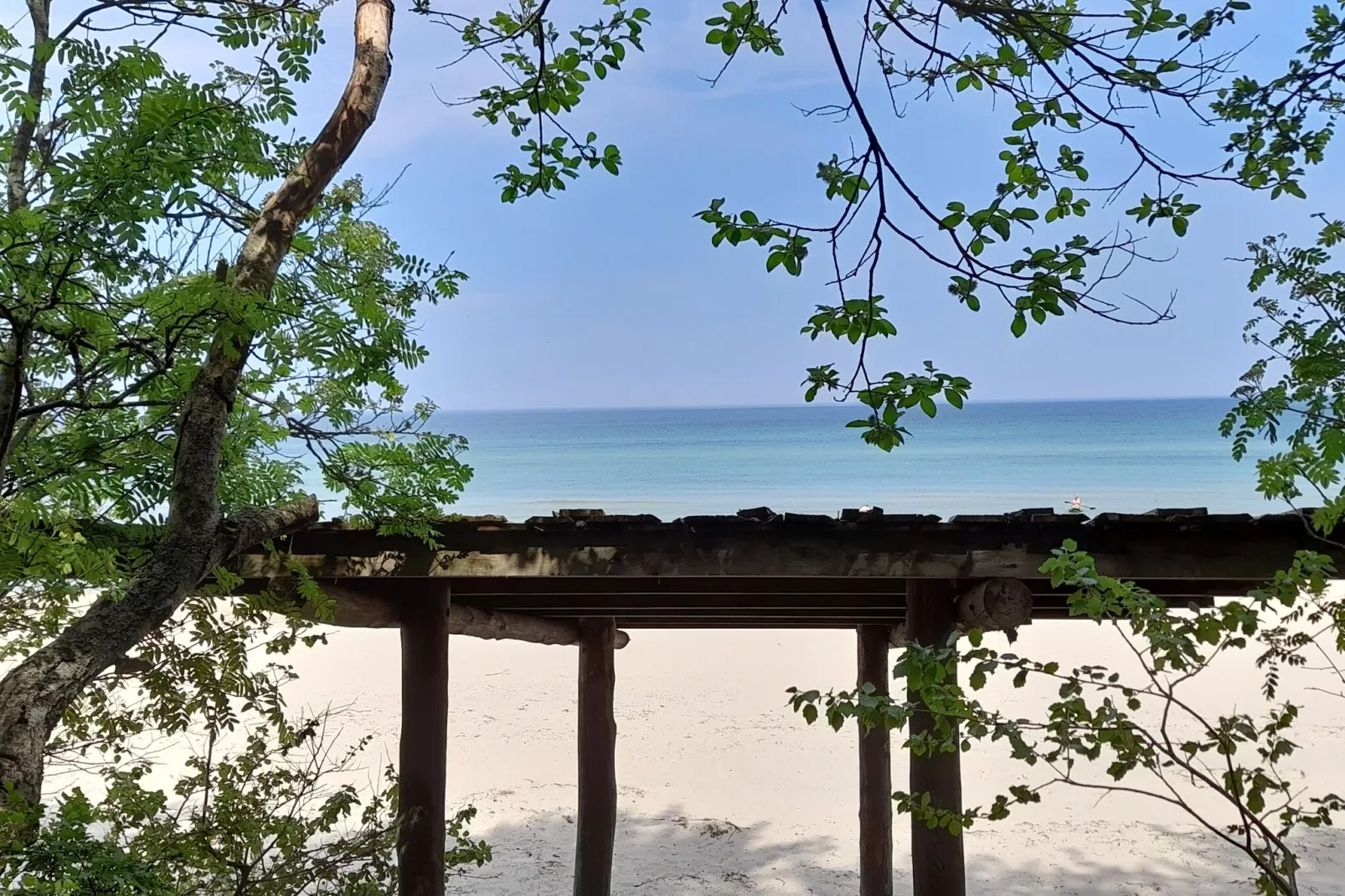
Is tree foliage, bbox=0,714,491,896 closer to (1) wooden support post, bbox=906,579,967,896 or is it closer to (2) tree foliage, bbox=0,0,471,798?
(2) tree foliage, bbox=0,0,471,798

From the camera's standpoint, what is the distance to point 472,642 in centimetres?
1869

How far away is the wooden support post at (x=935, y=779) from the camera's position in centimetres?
389

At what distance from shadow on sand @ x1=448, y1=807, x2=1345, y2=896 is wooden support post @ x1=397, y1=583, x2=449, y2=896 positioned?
3.46 m

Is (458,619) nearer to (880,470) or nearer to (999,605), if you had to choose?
(999,605)

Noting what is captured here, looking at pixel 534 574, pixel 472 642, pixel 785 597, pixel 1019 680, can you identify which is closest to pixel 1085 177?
pixel 1019 680

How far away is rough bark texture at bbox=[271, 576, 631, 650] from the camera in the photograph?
415 cm

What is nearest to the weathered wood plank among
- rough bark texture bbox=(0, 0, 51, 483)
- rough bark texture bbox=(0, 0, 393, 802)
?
rough bark texture bbox=(0, 0, 393, 802)

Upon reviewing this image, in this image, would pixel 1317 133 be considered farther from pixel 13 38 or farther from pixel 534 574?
pixel 13 38

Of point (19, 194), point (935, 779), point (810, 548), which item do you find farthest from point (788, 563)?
point (19, 194)

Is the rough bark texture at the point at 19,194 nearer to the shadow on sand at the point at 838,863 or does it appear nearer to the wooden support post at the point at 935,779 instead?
the wooden support post at the point at 935,779

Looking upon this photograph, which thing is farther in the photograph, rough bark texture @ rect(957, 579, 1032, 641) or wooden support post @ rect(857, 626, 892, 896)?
wooden support post @ rect(857, 626, 892, 896)

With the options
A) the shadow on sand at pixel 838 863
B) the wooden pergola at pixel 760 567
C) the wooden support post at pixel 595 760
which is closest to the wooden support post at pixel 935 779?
the wooden pergola at pixel 760 567

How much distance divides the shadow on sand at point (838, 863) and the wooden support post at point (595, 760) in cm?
166

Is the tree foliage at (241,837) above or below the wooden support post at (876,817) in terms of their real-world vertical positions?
above
